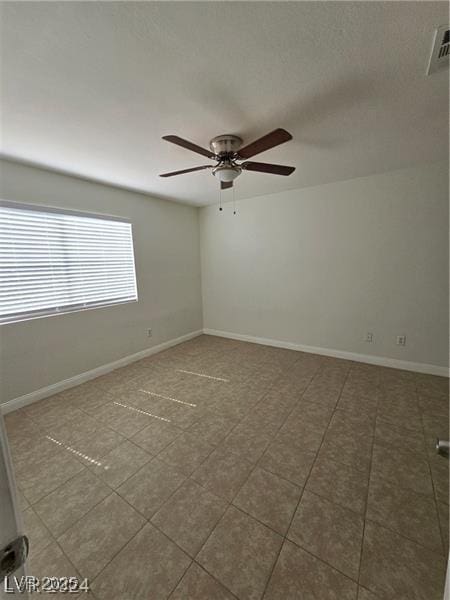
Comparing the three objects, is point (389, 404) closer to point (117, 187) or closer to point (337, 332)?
point (337, 332)

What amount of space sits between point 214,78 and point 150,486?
2.46m

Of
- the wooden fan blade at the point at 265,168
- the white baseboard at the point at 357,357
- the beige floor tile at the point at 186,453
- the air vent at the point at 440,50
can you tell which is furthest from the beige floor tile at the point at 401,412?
the air vent at the point at 440,50

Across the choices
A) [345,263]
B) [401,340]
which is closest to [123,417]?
[345,263]

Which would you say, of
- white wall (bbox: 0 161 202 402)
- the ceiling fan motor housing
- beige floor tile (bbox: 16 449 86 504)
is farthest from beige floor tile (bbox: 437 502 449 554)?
white wall (bbox: 0 161 202 402)

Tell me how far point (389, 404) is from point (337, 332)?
3.88ft

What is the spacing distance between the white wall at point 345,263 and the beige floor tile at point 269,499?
2.27 m

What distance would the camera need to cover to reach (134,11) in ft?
3.14

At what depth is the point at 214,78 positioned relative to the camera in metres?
1.30

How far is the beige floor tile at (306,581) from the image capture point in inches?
39.7

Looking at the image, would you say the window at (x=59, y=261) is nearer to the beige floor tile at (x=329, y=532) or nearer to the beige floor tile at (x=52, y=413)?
the beige floor tile at (x=52, y=413)

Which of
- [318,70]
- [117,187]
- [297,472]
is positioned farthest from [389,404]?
[117,187]

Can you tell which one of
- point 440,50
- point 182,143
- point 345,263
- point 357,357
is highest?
point 440,50

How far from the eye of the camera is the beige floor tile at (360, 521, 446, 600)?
39.9 inches

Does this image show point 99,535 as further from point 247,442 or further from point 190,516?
point 247,442
